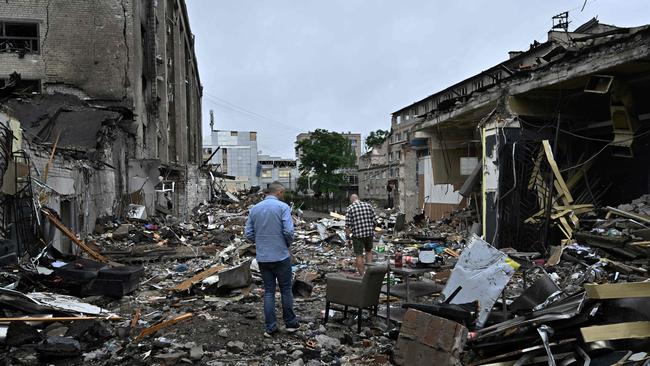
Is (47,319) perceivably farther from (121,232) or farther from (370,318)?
(121,232)

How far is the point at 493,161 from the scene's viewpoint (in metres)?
10.2

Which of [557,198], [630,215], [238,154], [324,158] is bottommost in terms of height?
[630,215]

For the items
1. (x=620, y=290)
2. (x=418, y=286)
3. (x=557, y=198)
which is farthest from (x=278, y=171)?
(x=620, y=290)

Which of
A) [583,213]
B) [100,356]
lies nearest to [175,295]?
[100,356]

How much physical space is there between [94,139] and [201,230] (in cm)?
459

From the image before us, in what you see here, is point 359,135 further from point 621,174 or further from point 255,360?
point 255,360

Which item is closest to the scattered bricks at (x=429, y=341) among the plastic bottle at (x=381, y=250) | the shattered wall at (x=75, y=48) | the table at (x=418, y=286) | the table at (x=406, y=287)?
the table at (x=406, y=287)

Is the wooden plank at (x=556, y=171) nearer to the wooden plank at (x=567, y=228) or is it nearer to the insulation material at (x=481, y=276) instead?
the wooden plank at (x=567, y=228)

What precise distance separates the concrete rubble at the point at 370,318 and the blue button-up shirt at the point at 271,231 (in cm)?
91

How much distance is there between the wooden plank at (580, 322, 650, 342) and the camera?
10.7ft

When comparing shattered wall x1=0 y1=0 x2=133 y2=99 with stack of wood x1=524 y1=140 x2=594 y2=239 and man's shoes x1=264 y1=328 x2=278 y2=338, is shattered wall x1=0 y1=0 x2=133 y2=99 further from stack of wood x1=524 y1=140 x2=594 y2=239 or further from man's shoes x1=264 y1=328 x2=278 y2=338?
man's shoes x1=264 y1=328 x2=278 y2=338

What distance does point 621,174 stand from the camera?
1020cm

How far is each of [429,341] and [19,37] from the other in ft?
68.9

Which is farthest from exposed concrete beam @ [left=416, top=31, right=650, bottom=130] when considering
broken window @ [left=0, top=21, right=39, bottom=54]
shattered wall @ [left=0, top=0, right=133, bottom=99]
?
broken window @ [left=0, top=21, right=39, bottom=54]
